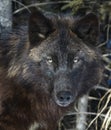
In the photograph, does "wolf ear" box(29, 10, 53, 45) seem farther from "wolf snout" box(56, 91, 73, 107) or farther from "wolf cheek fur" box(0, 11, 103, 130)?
"wolf snout" box(56, 91, 73, 107)

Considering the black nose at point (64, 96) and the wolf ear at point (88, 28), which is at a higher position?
the wolf ear at point (88, 28)

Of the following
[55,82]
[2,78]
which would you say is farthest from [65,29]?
[2,78]

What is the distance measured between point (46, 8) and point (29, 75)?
8.41 ft

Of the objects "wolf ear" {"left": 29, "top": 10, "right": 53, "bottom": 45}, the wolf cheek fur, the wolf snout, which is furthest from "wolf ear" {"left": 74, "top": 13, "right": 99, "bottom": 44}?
the wolf snout

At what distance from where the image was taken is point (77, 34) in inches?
219

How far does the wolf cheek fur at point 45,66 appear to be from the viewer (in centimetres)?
532

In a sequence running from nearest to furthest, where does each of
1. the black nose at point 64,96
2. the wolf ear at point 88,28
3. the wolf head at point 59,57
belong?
the black nose at point 64,96, the wolf head at point 59,57, the wolf ear at point 88,28

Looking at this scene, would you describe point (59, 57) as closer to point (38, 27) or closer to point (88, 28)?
point (38, 27)

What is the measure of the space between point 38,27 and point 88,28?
603 millimetres

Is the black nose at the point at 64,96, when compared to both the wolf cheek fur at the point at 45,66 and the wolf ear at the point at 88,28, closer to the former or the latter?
the wolf cheek fur at the point at 45,66

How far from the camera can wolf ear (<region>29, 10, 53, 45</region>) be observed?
5.32m

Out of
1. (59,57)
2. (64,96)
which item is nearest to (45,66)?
(59,57)

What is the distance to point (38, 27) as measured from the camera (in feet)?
17.7

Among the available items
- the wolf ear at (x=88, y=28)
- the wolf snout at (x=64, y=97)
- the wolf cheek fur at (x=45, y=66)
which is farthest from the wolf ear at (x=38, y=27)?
the wolf snout at (x=64, y=97)
